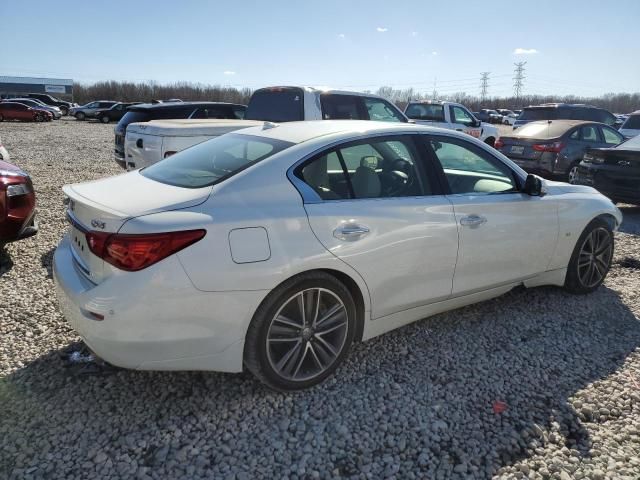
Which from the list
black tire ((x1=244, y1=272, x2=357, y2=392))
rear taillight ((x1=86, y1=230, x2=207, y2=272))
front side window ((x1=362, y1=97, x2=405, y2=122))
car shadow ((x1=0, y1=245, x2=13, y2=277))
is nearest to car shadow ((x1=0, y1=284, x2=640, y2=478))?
black tire ((x1=244, y1=272, x2=357, y2=392))

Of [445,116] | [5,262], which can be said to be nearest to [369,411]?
[5,262]

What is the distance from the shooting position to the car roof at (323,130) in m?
3.17

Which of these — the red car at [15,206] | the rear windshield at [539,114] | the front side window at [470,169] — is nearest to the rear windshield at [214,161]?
the front side window at [470,169]

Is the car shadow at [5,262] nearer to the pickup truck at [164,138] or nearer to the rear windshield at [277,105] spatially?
the pickup truck at [164,138]

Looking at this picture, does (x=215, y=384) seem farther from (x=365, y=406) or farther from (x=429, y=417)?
(x=429, y=417)

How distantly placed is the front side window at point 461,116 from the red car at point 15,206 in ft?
36.0

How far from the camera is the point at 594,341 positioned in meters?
3.70

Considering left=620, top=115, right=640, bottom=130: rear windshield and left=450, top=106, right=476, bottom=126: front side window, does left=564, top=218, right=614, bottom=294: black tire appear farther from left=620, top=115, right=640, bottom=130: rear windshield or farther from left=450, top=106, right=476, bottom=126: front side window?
left=620, top=115, right=640, bottom=130: rear windshield

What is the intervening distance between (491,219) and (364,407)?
1.66 m

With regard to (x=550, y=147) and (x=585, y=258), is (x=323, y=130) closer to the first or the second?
(x=585, y=258)

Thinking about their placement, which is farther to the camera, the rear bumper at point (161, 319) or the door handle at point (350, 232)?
the door handle at point (350, 232)

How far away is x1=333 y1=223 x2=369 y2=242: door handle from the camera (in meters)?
2.85

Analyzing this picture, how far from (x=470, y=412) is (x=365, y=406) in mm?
600

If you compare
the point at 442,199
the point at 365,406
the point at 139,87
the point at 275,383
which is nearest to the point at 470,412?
the point at 365,406
